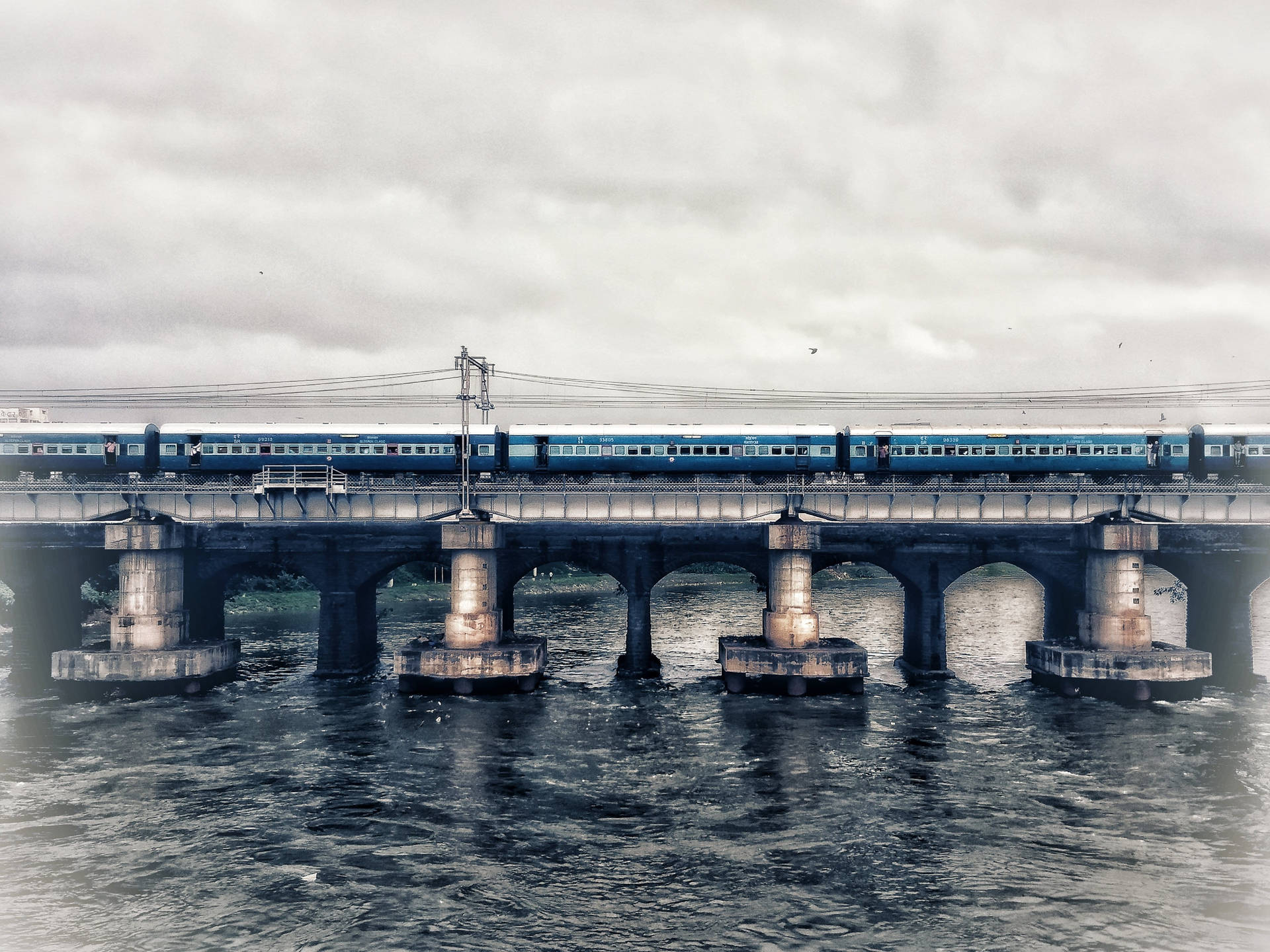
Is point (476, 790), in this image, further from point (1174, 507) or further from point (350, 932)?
point (1174, 507)

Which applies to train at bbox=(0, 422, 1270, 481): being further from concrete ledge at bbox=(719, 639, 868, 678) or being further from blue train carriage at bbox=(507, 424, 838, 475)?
concrete ledge at bbox=(719, 639, 868, 678)

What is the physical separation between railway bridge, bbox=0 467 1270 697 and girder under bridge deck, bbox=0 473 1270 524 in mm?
123

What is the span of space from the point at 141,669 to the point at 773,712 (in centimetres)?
3584

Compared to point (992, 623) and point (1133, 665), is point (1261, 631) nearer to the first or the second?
point (992, 623)

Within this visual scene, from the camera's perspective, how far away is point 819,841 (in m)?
30.6

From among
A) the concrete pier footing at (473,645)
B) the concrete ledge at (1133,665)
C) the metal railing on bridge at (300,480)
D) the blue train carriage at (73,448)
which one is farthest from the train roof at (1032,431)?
the blue train carriage at (73,448)

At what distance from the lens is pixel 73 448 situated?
59.6 metres

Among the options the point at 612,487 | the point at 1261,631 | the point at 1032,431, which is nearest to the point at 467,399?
the point at 612,487

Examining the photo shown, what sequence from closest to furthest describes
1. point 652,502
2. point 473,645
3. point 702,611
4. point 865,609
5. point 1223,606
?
point 473,645
point 652,502
point 1223,606
point 702,611
point 865,609

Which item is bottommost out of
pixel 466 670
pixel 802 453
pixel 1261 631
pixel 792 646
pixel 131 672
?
pixel 1261 631

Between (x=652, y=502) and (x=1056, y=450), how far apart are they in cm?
2720

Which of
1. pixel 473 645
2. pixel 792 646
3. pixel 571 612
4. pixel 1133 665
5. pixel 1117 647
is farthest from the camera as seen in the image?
pixel 571 612

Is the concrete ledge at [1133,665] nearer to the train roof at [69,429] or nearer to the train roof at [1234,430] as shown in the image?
the train roof at [1234,430]

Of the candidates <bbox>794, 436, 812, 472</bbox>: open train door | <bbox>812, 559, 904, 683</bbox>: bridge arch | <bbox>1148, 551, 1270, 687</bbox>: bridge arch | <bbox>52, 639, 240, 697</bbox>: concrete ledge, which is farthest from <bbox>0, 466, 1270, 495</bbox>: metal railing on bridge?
<bbox>52, 639, 240, 697</bbox>: concrete ledge
